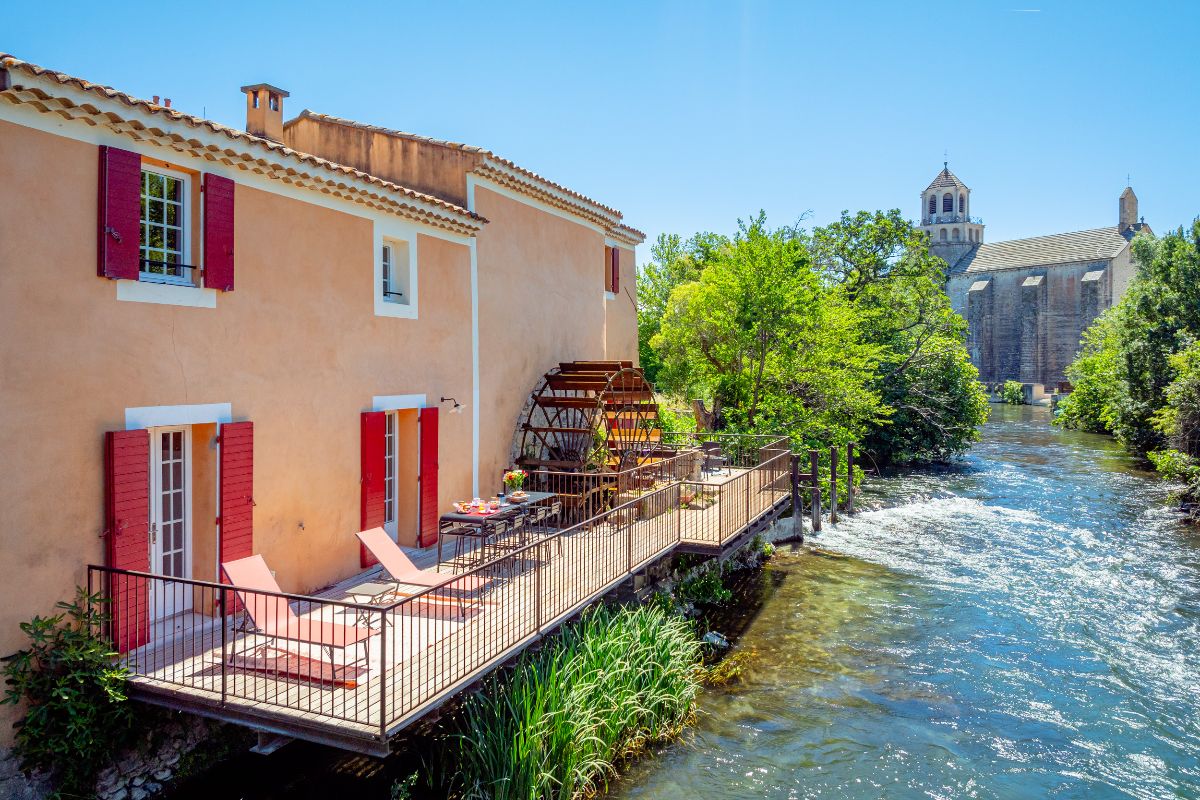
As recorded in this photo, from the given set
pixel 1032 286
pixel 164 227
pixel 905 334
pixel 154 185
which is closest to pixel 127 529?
pixel 164 227

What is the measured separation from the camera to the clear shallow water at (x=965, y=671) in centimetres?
850

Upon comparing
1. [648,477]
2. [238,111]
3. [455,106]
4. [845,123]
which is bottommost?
[648,477]

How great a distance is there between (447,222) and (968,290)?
6730 centimetres

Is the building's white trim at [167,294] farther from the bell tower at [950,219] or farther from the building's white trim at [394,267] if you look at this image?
the bell tower at [950,219]

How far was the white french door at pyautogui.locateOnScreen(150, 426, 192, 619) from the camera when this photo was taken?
765cm

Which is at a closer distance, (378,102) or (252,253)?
(252,253)

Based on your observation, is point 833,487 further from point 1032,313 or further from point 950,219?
point 950,219

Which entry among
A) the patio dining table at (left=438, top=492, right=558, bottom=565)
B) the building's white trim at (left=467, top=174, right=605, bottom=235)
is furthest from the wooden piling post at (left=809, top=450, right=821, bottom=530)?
the patio dining table at (left=438, top=492, right=558, bottom=565)

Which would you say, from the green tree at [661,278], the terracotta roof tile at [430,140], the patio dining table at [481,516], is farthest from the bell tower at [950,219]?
the patio dining table at [481,516]

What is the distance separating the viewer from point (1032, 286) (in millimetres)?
63406

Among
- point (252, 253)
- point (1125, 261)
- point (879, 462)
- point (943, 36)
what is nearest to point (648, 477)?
point (252, 253)

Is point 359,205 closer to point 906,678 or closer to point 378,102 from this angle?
point 906,678

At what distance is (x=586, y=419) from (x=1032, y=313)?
60583 millimetres

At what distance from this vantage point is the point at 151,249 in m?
7.55
